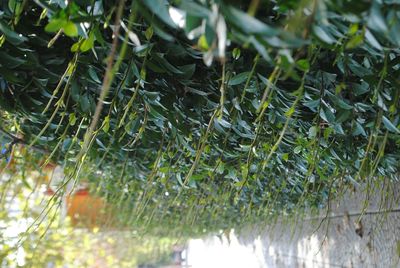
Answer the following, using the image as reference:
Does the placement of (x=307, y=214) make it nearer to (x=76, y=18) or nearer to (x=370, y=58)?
(x=370, y=58)

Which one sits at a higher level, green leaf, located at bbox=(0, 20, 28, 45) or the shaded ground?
green leaf, located at bbox=(0, 20, 28, 45)

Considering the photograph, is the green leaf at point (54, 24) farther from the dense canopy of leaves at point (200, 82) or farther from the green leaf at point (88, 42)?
the green leaf at point (88, 42)

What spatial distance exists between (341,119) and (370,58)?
0.10 m

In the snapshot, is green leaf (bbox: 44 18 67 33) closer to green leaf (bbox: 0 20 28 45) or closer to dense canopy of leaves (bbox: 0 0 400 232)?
dense canopy of leaves (bbox: 0 0 400 232)

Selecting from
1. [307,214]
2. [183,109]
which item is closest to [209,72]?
[183,109]

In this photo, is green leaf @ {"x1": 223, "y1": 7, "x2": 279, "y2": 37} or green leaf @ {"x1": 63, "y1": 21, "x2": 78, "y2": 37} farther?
green leaf @ {"x1": 63, "y1": 21, "x2": 78, "y2": 37}

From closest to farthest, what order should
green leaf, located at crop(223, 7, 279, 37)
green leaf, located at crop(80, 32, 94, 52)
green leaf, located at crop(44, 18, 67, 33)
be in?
green leaf, located at crop(223, 7, 279, 37), green leaf, located at crop(44, 18, 67, 33), green leaf, located at crop(80, 32, 94, 52)

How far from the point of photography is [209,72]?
2.29 ft

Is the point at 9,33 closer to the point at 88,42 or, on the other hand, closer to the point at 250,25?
the point at 88,42

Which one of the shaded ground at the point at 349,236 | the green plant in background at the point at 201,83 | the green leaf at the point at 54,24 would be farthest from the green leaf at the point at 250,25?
the shaded ground at the point at 349,236

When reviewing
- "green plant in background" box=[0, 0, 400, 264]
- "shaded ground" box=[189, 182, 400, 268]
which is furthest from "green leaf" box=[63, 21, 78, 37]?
"shaded ground" box=[189, 182, 400, 268]

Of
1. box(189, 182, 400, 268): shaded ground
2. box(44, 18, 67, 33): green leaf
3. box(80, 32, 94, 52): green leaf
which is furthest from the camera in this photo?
box(189, 182, 400, 268): shaded ground

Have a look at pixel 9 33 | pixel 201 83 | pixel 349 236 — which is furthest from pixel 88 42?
pixel 349 236

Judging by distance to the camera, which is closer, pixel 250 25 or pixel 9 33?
pixel 250 25
